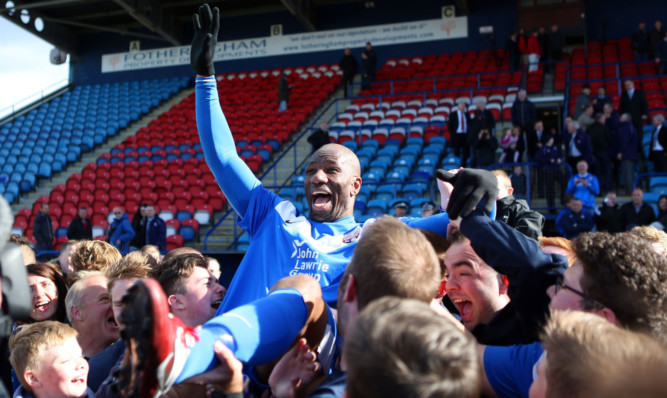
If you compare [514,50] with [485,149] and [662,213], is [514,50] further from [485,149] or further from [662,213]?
[662,213]

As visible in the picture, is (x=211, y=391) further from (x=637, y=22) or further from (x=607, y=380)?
(x=637, y=22)

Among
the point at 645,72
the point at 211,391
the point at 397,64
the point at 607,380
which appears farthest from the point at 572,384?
the point at 397,64

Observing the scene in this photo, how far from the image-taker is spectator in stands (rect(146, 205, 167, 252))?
1063cm

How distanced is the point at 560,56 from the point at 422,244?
15.8 metres

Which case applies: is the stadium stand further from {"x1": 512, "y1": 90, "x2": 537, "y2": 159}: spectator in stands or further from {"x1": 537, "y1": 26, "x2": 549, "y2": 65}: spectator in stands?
{"x1": 537, "y1": 26, "x2": 549, "y2": 65}: spectator in stands

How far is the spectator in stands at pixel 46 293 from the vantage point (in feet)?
10.8

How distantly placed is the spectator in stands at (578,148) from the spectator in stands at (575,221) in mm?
1491

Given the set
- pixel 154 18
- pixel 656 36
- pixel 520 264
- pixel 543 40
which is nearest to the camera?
pixel 520 264

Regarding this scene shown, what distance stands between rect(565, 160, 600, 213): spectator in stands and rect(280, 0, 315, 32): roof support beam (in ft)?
40.1

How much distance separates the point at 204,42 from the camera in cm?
284

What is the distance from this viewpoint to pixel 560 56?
1584cm

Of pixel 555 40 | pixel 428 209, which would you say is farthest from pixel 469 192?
pixel 555 40

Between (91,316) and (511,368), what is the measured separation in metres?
2.11

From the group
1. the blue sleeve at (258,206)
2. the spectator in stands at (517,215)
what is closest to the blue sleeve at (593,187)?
the spectator in stands at (517,215)
